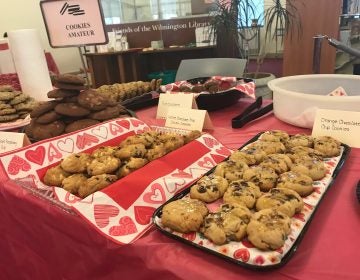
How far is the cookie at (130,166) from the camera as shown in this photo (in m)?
0.72

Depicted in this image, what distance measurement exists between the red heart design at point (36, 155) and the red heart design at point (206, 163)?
0.40 metres

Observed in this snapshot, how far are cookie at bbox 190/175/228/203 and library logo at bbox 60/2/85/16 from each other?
105cm

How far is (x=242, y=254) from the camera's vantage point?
45cm

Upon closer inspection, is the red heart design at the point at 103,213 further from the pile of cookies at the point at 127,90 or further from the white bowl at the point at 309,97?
the pile of cookies at the point at 127,90

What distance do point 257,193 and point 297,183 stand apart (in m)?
0.08

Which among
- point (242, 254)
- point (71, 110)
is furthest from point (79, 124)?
point (242, 254)

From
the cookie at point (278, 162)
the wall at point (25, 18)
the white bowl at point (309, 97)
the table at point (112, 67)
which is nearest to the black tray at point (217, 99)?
the white bowl at point (309, 97)

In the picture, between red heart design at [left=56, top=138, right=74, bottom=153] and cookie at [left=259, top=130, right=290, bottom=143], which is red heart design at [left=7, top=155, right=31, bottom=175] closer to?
red heart design at [left=56, top=138, right=74, bottom=153]

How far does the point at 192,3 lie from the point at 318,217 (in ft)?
13.2

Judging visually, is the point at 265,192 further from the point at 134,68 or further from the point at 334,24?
the point at 134,68

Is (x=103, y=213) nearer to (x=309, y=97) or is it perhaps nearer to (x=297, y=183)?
(x=297, y=183)

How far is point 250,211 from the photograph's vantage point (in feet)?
1.82

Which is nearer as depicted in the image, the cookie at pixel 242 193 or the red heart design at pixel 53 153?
the cookie at pixel 242 193

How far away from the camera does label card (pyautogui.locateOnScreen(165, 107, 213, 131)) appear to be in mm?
1020
